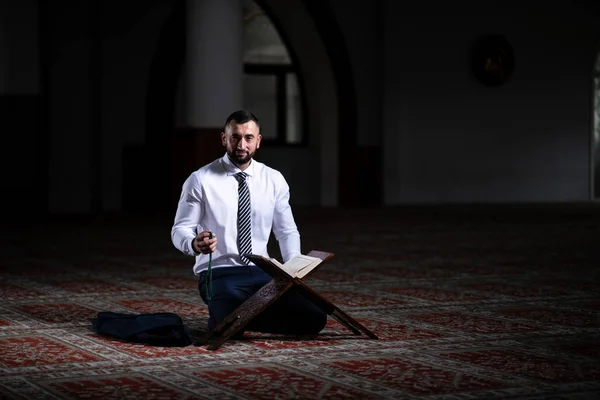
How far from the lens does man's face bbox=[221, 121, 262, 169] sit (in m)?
4.99

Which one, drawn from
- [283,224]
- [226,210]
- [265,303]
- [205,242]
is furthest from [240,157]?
[265,303]

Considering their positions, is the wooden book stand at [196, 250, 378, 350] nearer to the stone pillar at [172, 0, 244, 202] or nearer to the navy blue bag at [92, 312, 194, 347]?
the navy blue bag at [92, 312, 194, 347]

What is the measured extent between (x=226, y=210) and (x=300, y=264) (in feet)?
1.60

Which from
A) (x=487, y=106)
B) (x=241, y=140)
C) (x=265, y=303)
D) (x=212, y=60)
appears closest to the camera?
(x=265, y=303)

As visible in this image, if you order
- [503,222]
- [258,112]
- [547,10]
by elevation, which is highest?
[547,10]

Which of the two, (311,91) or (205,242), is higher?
(311,91)

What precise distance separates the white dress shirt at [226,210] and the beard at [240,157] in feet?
0.12

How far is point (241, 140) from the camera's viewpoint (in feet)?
16.5

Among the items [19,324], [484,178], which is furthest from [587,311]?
[484,178]

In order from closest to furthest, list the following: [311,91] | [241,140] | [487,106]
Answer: [241,140]
[311,91]
[487,106]

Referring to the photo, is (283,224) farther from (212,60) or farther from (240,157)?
(212,60)

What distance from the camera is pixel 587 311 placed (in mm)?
5953

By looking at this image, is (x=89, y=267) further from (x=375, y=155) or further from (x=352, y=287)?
(x=375, y=155)

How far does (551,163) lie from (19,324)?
13025mm
